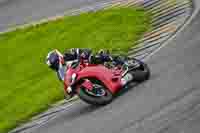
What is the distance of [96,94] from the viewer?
14.6m

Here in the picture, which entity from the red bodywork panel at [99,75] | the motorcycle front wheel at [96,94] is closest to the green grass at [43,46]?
the red bodywork panel at [99,75]

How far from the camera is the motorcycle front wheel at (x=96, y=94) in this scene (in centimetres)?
1457

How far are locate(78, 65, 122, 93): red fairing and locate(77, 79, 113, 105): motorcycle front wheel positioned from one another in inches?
4.8

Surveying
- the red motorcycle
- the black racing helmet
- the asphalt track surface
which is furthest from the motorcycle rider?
the asphalt track surface

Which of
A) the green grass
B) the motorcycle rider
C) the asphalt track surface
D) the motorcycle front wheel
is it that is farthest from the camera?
the green grass

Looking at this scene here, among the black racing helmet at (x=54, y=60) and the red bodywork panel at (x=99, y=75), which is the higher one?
the black racing helmet at (x=54, y=60)

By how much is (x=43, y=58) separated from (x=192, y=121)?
10.4 meters

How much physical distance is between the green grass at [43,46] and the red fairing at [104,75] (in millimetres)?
2618

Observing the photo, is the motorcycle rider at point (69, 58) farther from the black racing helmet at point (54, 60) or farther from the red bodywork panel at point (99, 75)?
the red bodywork panel at point (99, 75)

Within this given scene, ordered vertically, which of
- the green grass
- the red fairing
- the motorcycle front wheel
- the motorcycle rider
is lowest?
the green grass

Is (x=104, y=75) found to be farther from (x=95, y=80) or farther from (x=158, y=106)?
(x=158, y=106)

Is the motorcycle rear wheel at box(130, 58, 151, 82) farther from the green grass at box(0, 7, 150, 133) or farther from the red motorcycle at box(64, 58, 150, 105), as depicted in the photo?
the green grass at box(0, 7, 150, 133)

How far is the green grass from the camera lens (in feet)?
57.7

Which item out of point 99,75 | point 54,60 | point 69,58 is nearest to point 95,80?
point 99,75
